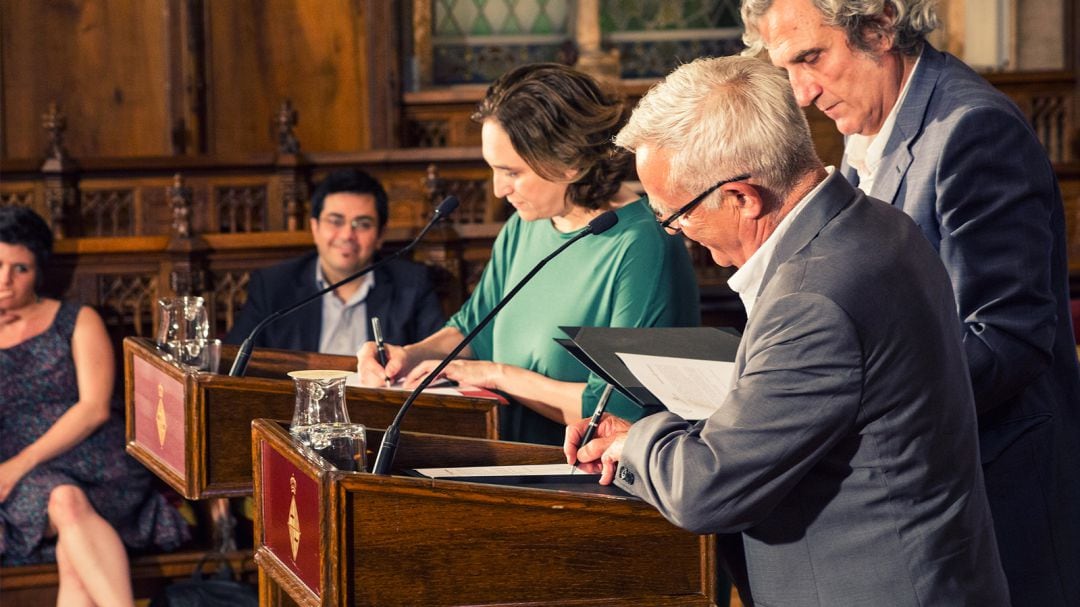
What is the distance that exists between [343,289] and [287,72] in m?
3.97

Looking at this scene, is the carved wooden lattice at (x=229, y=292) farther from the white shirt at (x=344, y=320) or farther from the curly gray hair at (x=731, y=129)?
the curly gray hair at (x=731, y=129)

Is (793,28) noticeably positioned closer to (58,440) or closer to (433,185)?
(58,440)

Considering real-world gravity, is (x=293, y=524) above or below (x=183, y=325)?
below

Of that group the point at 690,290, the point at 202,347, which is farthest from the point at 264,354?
the point at 690,290

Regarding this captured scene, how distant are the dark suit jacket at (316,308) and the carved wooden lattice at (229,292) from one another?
0.21 metres

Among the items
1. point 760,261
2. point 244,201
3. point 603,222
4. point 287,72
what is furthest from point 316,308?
point 287,72

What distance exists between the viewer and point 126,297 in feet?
12.7

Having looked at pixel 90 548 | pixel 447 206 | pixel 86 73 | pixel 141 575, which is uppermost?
pixel 86 73

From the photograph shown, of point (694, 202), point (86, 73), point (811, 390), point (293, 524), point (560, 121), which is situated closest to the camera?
point (811, 390)

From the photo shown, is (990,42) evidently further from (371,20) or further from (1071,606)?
(1071,606)

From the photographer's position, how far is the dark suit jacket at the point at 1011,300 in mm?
1560

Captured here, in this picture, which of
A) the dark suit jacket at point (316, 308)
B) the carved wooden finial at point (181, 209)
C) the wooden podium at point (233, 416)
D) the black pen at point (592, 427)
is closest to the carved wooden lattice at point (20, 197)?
the carved wooden finial at point (181, 209)

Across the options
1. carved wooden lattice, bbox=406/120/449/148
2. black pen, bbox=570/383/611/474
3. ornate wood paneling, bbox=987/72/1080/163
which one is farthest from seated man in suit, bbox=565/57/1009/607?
ornate wood paneling, bbox=987/72/1080/163

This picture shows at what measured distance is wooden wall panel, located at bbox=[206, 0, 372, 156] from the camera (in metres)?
7.28
